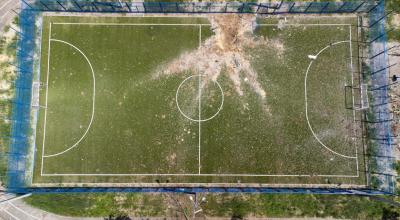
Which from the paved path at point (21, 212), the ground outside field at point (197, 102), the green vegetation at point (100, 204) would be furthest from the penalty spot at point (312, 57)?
the paved path at point (21, 212)

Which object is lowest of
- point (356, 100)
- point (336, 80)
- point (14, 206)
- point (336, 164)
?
point (14, 206)

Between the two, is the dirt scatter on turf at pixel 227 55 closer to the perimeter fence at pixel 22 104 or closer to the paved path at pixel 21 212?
the perimeter fence at pixel 22 104

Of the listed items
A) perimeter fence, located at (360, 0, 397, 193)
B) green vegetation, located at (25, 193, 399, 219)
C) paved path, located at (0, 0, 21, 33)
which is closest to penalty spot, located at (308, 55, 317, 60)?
perimeter fence, located at (360, 0, 397, 193)

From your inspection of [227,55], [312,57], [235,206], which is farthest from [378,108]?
Answer: [235,206]

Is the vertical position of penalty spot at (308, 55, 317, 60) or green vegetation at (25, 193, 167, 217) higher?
penalty spot at (308, 55, 317, 60)

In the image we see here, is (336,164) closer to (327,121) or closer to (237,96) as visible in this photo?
(327,121)

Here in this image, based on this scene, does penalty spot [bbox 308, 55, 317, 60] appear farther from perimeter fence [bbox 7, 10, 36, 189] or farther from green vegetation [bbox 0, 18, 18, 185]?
green vegetation [bbox 0, 18, 18, 185]

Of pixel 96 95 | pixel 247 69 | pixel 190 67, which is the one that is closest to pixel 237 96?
pixel 247 69
